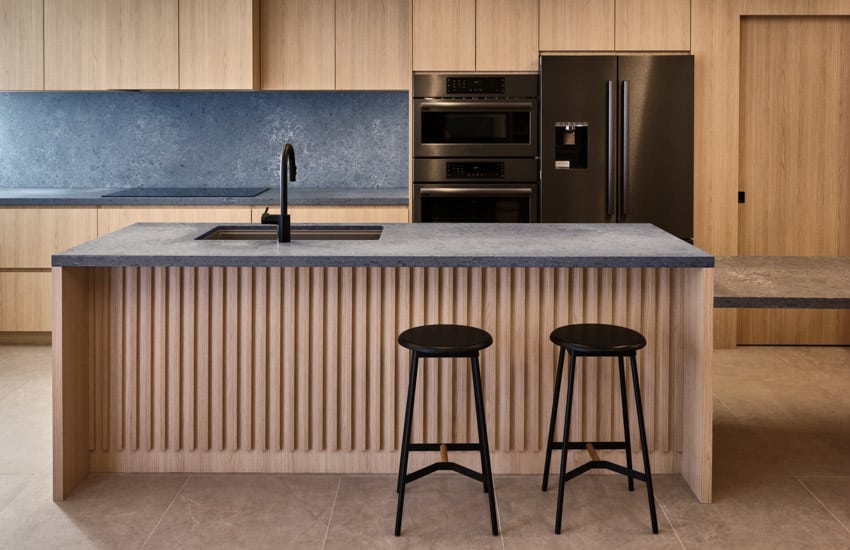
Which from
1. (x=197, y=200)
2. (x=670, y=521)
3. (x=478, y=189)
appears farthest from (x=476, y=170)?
(x=670, y=521)

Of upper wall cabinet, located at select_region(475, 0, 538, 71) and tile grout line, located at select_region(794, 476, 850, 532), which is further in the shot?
upper wall cabinet, located at select_region(475, 0, 538, 71)

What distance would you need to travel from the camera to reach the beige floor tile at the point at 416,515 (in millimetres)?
3086

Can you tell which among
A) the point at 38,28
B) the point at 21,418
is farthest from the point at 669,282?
the point at 38,28

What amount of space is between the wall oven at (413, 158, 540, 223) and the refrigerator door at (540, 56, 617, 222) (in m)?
0.11

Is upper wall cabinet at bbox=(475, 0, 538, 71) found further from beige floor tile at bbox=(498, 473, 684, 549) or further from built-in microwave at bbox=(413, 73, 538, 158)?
beige floor tile at bbox=(498, 473, 684, 549)

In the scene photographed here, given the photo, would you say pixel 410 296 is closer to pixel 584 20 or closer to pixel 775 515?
pixel 775 515

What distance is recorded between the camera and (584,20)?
565cm

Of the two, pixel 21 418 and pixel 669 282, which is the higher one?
pixel 669 282

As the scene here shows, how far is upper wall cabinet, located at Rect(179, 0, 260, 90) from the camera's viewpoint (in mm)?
5770

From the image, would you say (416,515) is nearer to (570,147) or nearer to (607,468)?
(607,468)

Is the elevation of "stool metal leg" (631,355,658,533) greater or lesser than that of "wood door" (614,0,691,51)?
lesser

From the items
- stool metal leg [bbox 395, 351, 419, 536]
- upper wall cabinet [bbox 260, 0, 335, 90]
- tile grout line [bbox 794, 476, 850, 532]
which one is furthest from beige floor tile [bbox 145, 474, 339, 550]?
upper wall cabinet [bbox 260, 0, 335, 90]

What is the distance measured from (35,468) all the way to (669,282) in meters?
2.51

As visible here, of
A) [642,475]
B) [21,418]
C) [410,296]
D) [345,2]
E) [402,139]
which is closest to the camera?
[642,475]
